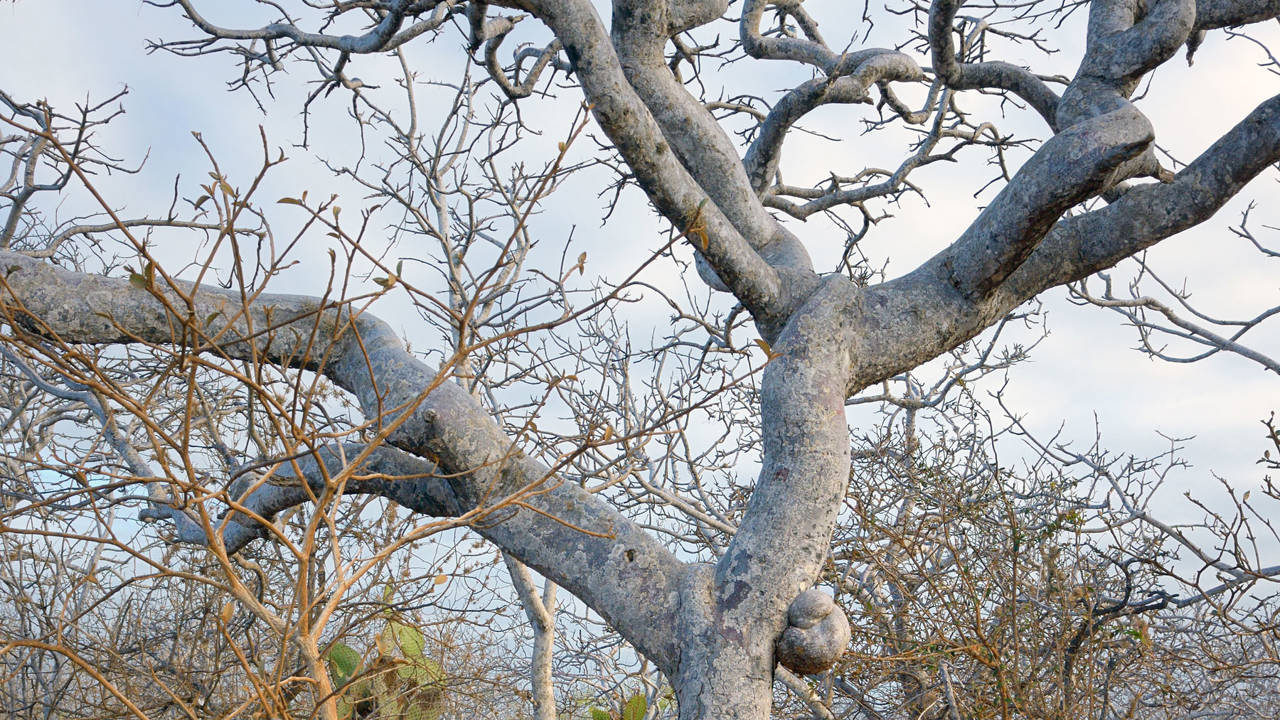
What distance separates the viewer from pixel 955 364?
7.37m

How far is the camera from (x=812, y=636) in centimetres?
240

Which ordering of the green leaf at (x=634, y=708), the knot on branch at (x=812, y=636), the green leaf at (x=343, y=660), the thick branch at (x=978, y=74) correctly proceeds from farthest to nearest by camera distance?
the green leaf at (x=634, y=708) → the green leaf at (x=343, y=660) → the thick branch at (x=978, y=74) → the knot on branch at (x=812, y=636)

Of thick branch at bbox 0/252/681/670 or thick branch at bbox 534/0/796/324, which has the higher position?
thick branch at bbox 534/0/796/324

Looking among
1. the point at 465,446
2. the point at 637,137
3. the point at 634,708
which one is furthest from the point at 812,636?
the point at 634,708

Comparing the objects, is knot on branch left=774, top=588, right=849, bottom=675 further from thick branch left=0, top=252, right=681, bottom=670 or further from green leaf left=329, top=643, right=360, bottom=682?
green leaf left=329, top=643, right=360, bottom=682

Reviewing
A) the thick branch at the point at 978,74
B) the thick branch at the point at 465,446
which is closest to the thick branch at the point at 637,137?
the thick branch at the point at 465,446

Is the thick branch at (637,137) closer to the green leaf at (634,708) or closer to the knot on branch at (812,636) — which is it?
the knot on branch at (812,636)

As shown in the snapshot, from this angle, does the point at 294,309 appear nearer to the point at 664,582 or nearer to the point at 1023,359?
the point at 664,582

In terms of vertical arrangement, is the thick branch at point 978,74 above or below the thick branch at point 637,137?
above

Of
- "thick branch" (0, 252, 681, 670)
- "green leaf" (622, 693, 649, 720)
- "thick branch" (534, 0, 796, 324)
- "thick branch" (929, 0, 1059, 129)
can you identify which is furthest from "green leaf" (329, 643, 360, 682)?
"thick branch" (929, 0, 1059, 129)

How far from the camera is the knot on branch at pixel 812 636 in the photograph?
2.40 meters

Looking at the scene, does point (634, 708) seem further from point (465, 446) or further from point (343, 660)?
point (465, 446)

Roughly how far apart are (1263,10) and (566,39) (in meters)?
2.97

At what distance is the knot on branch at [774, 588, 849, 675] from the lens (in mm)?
2400
